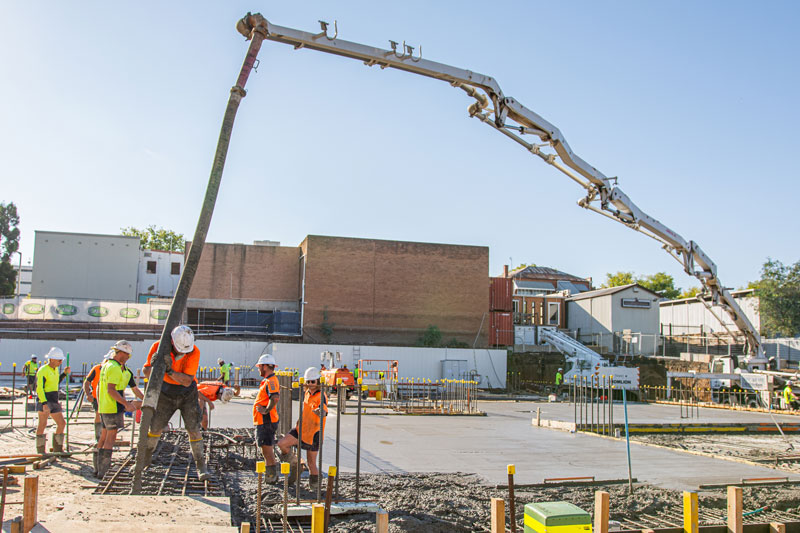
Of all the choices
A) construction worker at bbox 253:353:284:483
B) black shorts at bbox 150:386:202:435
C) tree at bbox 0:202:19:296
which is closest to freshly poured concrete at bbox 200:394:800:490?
construction worker at bbox 253:353:284:483

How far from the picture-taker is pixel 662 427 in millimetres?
19047

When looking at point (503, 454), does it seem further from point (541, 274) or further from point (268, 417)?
point (541, 274)

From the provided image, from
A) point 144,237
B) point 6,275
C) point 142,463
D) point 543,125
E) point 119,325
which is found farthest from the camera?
point 144,237

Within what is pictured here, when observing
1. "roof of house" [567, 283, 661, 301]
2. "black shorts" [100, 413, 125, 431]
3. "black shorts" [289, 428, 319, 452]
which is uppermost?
"roof of house" [567, 283, 661, 301]

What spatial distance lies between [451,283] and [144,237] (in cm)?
4310

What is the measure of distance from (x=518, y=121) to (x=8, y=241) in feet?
171

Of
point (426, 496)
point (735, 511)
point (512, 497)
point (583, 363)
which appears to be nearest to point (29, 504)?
point (512, 497)

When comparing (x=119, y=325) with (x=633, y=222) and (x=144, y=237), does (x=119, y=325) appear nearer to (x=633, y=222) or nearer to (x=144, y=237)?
(x=633, y=222)

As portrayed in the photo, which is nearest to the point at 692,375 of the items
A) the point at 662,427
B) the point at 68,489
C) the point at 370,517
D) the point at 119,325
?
the point at 662,427

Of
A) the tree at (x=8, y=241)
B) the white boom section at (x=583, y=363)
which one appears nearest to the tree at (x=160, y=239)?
the tree at (x=8, y=241)

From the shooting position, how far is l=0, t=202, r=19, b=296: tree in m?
52.3

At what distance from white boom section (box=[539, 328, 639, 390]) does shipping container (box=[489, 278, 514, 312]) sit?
3.22m

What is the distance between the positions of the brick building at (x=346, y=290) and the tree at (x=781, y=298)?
19063mm

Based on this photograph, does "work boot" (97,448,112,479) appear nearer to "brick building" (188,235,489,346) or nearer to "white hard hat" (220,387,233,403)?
"white hard hat" (220,387,233,403)
